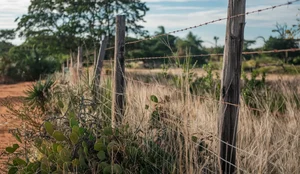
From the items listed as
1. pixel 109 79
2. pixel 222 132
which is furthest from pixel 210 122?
pixel 109 79

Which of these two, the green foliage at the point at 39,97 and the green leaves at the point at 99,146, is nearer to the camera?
the green leaves at the point at 99,146

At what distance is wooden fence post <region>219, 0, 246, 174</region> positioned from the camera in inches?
113

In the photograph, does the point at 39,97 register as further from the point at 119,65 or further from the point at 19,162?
the point at 19,162

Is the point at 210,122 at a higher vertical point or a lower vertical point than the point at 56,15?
lower

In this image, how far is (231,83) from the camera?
2920 millimetres

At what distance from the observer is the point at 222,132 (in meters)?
3.01

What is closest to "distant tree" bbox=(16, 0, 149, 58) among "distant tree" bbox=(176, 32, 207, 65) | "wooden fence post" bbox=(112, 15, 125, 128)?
"distant tree" bbox=(176, 32, 207, 65)

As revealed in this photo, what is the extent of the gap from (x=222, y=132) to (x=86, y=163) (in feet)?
4.23

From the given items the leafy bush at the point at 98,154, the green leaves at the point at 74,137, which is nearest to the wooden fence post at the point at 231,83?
the leafy bush at the point at 98,154

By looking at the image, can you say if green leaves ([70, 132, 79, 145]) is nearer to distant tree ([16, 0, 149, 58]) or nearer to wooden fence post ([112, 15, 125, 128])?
wooden fence post ([112, 15, 125, 128])

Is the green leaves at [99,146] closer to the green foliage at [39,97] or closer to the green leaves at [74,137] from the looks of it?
the green leaves at [74,137]

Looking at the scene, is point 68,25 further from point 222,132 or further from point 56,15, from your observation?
point 222,132

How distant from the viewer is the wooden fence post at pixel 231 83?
2.88m

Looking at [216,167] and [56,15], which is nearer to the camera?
[216,167]
